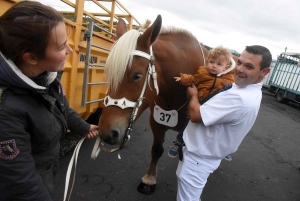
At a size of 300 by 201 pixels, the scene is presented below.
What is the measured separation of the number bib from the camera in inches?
102

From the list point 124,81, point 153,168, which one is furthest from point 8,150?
point 153,168

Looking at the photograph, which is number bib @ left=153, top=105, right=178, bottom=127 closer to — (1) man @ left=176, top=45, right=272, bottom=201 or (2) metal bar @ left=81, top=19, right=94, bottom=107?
(1) man @ left=176, top=45, right=272, bottom=201

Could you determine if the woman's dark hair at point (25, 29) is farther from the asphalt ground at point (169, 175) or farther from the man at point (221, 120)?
the asphalt ground at point (169, 175)

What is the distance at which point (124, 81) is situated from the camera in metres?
1.68

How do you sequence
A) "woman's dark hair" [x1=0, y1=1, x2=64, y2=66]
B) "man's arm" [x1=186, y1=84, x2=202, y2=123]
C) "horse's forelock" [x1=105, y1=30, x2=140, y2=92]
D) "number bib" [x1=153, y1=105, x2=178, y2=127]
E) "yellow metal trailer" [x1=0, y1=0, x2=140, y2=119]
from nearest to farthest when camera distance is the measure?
"woman's dark hair" [x1=0, y1=1, x2=64, y2=66] → "horse's forelock" [x1=105, y1=30, x2=140, y2=92] → "man's arm" [x1=186, y1=84, x2=202, y2=123] → "number bib" [x1=153, y1=105, x2=178, y2=127] → "yellow metal trailer" [x1=0, y1=0, x2=140, y2=119]

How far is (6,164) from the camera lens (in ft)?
3.20

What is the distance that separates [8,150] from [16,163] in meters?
0.08

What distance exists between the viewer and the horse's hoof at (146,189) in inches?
110

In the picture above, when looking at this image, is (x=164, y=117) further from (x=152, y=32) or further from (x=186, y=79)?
(x=152, y=32)

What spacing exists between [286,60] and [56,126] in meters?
16.8

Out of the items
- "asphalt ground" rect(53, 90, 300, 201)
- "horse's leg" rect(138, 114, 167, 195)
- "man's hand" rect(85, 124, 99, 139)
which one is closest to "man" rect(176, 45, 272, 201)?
"man's hand" rect(85, 124, 99, 139)

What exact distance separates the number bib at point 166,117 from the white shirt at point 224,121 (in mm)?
620

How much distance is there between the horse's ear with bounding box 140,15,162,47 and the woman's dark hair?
2.78 feet

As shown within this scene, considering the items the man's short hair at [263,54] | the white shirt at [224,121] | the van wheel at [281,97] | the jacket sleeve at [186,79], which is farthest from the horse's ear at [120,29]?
the van wheel at [281,97]
